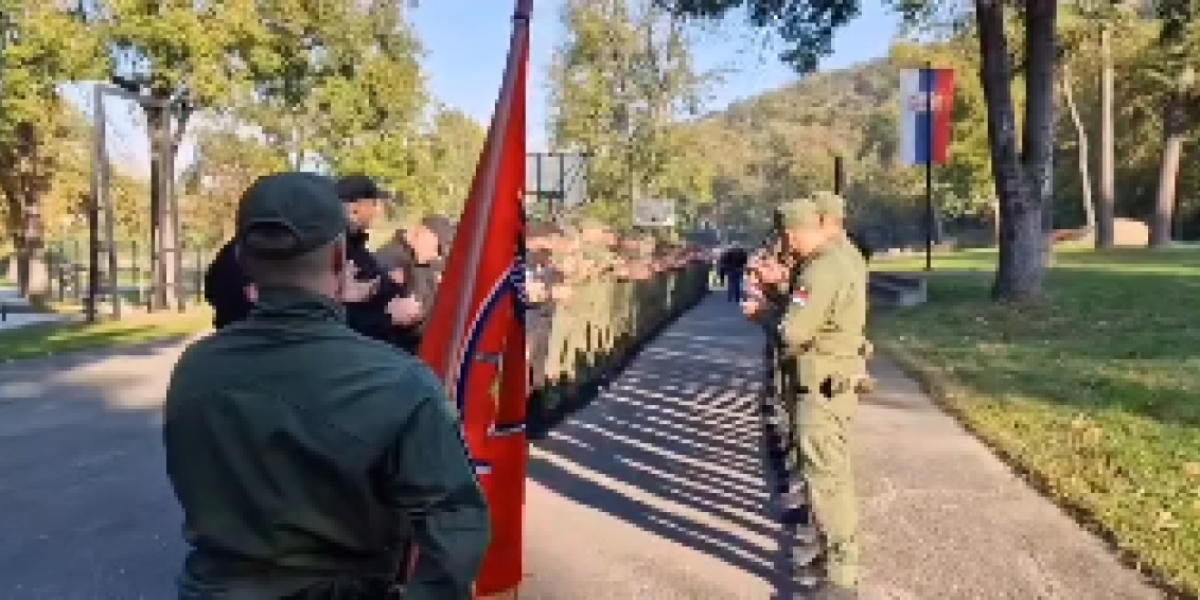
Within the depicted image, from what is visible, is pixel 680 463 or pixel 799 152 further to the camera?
pixel 799 152

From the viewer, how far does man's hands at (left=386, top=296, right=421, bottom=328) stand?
16.4ft

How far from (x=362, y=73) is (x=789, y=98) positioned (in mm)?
129587

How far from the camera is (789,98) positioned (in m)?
162

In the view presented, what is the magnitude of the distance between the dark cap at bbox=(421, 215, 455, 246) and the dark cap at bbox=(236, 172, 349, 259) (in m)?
4.45

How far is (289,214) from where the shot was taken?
206cm

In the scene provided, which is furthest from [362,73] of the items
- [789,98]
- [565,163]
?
[789,98]

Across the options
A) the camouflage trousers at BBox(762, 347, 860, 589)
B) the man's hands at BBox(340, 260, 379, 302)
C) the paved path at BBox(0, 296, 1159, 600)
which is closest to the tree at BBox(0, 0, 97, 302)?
the paved path at BBox(0, 296, 1159, 600)

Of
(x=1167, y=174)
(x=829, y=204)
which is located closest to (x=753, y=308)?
(x=829, y=204)

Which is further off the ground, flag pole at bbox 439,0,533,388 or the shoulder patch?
flag pole at bbox 439,0,533,388

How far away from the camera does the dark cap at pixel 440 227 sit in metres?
6.61

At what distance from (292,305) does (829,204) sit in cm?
396

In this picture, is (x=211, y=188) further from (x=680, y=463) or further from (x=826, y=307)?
(x=826, y=307)

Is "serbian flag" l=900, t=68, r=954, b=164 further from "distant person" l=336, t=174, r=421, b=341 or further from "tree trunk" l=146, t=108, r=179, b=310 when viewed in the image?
"distant person" l=336, t=174, r=421, b=341

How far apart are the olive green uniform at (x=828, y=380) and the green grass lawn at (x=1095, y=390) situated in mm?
1535
